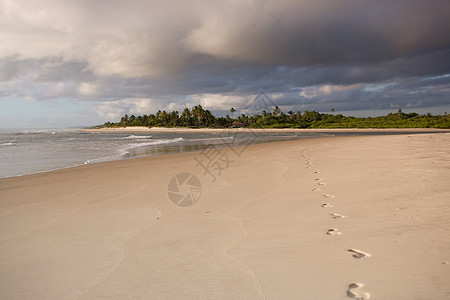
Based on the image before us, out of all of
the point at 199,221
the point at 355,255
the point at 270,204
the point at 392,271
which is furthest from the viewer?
the point at 270,204

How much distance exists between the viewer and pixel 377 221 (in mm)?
4379

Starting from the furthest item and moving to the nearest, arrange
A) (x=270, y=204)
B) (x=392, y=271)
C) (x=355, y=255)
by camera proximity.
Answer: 1. (x=270, y=204)
2. (x=355, y=255)
3. (x=392, y=271)

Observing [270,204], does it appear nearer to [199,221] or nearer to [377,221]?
[199,221]

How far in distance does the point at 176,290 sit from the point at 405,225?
345 cm

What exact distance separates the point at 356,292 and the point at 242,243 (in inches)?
66.0

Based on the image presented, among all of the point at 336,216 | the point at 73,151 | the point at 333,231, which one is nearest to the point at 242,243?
the point at 333,231

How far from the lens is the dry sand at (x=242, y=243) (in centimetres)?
289

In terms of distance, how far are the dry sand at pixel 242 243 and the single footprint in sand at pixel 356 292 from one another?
16 millimetres

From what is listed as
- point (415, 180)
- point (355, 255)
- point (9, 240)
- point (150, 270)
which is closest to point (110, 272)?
point (150, 270)

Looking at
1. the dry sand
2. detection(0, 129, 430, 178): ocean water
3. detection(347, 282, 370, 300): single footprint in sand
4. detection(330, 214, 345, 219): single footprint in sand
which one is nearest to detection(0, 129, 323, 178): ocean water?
detection(0, 129, 430, 178): ocean water

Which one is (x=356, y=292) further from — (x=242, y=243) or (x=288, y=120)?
(x=288, y=120)

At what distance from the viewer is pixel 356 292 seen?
2648mm

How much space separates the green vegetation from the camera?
275 feet

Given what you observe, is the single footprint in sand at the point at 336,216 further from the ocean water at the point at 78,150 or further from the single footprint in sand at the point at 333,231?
the ocean water at the point at 78,150
